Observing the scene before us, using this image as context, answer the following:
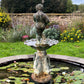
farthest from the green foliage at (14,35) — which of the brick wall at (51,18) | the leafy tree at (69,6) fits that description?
the leafy tree at (69,6)

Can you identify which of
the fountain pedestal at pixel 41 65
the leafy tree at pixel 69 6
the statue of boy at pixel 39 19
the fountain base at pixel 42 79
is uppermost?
the leafy tree at pixel 69 6

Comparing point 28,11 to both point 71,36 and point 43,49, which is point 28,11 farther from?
point 43,49

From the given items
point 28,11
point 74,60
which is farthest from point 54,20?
point 74,60

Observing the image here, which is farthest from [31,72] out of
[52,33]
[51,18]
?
[51,18]

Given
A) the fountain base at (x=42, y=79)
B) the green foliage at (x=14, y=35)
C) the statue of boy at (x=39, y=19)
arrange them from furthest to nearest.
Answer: the green foliage at (x=14, y=35)
the fountain base at (x=42, y=79)
the statue of boy at (x=39, y=19)

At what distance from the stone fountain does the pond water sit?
0.23 metres

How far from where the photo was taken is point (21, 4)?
37.2ft

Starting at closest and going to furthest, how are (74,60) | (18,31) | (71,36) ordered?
1. (74,60)
2. (71,36)
3. (18,31)

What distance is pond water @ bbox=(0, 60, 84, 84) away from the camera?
3.01 m

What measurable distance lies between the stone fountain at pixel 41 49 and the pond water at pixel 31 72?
0.23 meters

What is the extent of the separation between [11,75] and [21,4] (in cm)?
904

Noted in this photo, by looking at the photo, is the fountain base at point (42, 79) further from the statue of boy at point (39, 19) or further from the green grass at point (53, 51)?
the green grass at point (53, 51)

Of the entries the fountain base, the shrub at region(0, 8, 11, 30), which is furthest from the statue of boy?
the shrub at region(0, 8, 11, 30)

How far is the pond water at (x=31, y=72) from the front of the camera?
3006 mm
